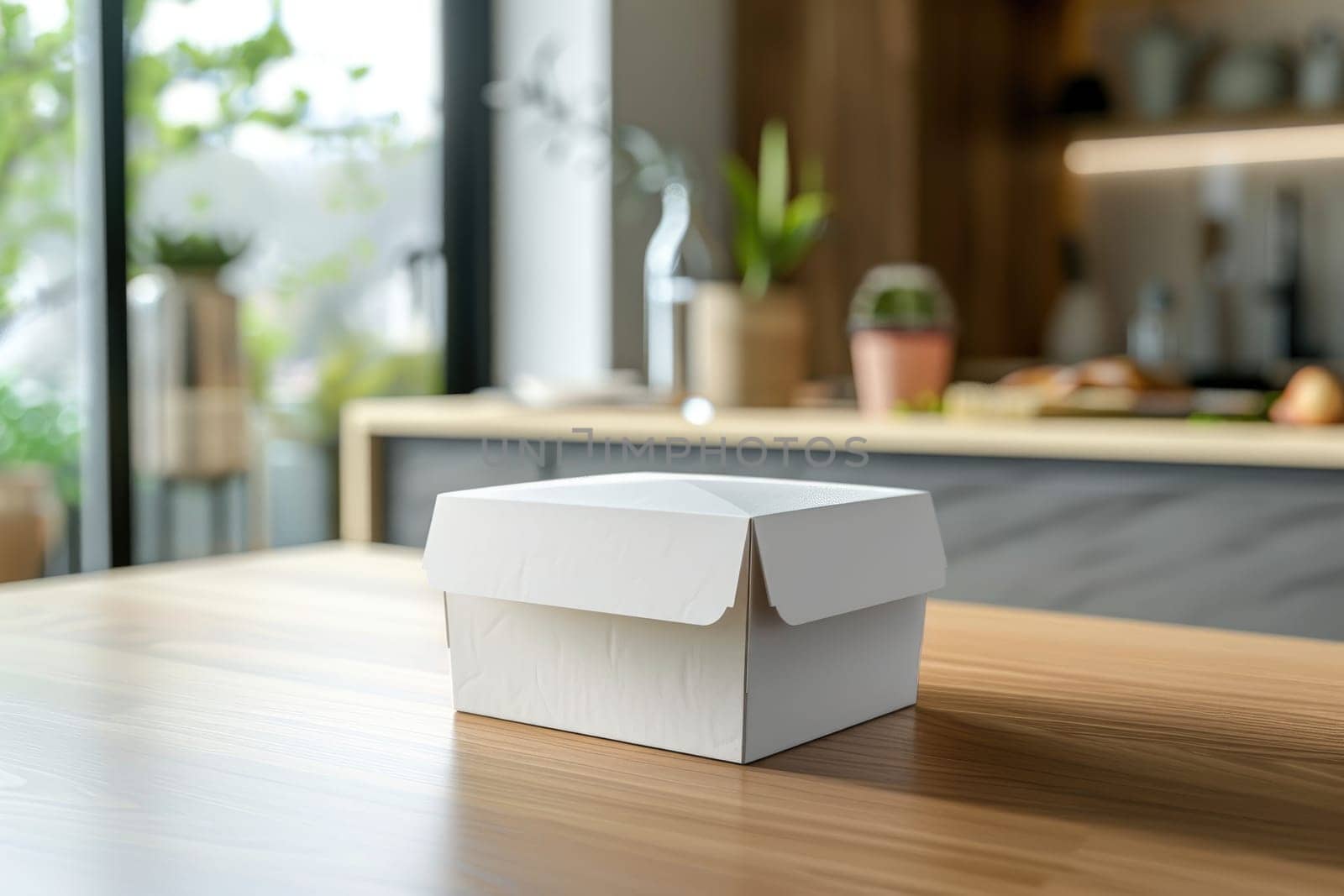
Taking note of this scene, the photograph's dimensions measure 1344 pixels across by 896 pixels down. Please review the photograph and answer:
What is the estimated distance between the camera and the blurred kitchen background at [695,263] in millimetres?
1521

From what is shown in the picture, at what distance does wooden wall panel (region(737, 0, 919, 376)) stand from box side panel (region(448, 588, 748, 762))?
2.86 meters

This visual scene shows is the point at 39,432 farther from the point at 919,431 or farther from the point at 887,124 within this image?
the point at 887,124

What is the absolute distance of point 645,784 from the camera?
0.49 metres

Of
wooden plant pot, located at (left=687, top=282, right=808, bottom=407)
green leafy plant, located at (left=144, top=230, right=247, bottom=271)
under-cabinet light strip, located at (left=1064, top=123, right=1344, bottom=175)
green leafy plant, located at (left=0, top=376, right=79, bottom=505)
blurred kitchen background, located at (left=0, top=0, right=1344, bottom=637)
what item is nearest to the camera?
blurred kitchen background, located at (left=0, top=0, right=1344, bottom=637)

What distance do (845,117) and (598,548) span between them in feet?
9.85

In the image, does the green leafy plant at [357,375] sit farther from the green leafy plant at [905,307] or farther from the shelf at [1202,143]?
the shelf at [1202,143]

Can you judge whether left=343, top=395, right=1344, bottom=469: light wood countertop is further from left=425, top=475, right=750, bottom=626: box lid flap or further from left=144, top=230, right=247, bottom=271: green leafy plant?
left=425, top=475, right=750, bottom=626: box lid flap

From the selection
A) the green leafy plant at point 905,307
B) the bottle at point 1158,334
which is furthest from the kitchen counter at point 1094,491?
the bottle at point 1158,334

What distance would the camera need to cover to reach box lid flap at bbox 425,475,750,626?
493 millimetres

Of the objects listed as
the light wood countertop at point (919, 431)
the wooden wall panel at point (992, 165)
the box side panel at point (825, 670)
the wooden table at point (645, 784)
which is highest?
the wooden wall panel at point (992, 165)

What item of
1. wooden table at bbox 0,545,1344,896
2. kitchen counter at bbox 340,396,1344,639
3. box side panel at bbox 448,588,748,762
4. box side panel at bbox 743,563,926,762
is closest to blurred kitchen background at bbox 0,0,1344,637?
kitchen counter at bbox 340,396,1344,639

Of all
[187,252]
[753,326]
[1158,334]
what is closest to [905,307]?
[753,326]

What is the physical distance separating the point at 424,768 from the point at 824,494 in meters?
0.19

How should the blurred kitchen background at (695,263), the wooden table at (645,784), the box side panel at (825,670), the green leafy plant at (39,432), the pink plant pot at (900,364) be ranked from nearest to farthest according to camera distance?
the wooden table at (645,784) → the box side panel at (825,670) → the blurred kitchen background at (695,263) → the pink plant pot at (900,364) → the green leafy plant at (39,432)
